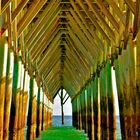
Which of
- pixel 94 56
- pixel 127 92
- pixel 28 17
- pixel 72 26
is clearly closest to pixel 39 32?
pixel 72 26

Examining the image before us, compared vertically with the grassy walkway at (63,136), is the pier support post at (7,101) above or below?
above

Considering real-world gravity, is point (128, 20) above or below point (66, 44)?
below

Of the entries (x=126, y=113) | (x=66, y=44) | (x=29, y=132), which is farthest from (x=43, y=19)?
(x=66, y=44)

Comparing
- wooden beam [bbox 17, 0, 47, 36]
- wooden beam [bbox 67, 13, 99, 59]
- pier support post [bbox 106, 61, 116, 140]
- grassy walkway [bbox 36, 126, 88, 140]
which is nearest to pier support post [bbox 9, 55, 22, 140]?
wooden beam [bbox 17, 0, 47, 36]

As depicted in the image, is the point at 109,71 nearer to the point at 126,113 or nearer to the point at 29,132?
the point at 126,113

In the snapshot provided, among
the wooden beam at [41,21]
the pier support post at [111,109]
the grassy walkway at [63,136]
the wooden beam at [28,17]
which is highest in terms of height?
the wooden beam at [41,21]

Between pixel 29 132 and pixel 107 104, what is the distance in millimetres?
7329

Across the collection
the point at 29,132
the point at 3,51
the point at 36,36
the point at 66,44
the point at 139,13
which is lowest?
Answer: the point at 29,132

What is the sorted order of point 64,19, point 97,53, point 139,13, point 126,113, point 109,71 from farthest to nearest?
point 64,19 → point 97,53 → point 109,71 → point 126,113 → point 139,13

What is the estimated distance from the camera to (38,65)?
26.6m

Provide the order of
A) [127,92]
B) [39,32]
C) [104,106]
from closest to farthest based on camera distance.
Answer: [127,92], [104,106], [39,32]

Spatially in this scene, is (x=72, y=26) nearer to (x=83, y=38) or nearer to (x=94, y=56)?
(x=83, y=38)

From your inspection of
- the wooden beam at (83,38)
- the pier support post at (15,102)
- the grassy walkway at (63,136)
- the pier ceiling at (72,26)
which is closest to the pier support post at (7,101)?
the pier ceiling at (72,26)

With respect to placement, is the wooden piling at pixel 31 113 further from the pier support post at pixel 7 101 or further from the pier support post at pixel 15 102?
the pier support post at pixel 7 101
